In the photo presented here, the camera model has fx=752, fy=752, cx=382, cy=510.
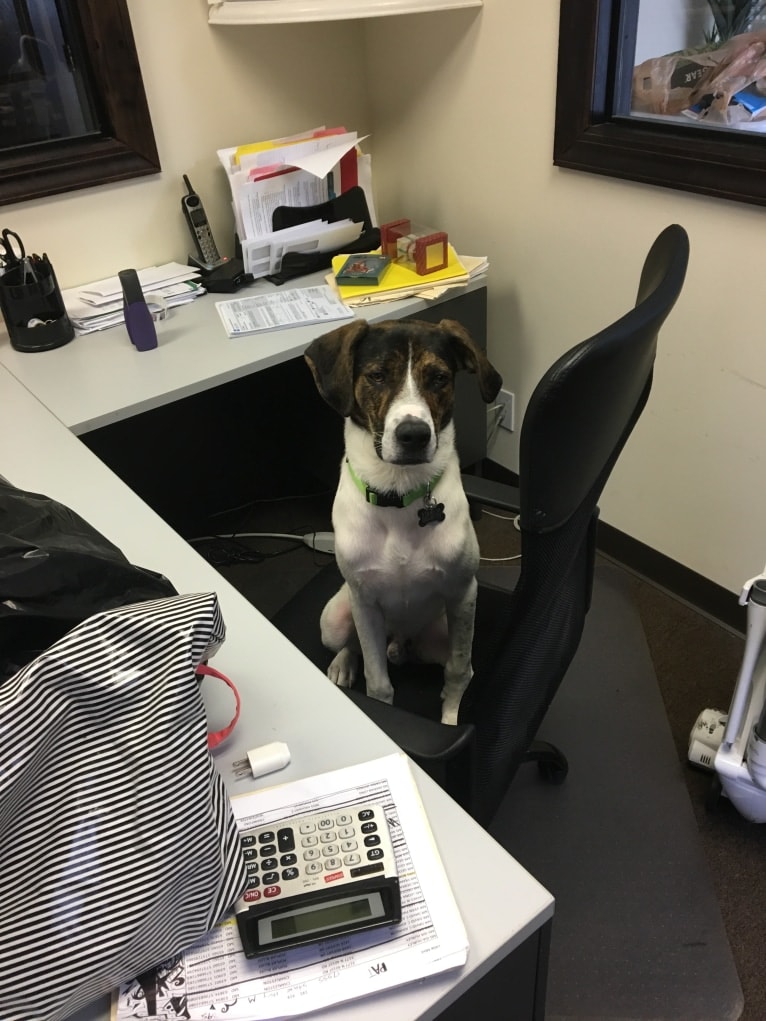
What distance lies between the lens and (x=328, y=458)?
2439mm

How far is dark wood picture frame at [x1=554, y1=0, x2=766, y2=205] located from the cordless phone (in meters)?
0.95

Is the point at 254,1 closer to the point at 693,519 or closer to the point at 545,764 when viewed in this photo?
the point at 693,519

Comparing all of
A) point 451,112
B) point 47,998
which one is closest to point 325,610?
point 47,998

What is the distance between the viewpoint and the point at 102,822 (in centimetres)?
60

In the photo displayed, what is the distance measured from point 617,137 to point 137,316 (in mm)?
1171

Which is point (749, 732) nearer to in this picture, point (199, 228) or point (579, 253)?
point (579, 253)

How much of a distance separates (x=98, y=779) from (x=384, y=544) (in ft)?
2.42

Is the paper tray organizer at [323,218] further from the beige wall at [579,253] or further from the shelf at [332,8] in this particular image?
the shelf at [332,8]

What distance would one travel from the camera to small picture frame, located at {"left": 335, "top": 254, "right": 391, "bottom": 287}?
6.34 ft

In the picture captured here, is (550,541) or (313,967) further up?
(550,541)

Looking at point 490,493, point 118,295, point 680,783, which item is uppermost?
point 118,295

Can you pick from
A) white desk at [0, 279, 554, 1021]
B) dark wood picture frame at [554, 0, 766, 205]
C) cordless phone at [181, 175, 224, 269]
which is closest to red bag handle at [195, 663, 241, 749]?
white desk at [0, 279, 554, 1021]

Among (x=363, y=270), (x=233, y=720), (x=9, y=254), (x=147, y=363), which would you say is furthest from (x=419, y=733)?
(x=9, y=254)

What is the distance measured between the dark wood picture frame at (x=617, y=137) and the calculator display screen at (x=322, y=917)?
4.89ft
